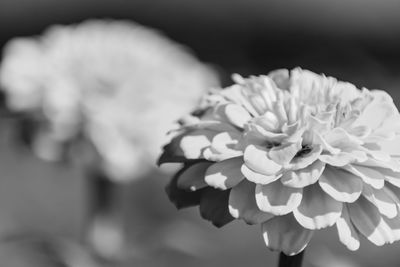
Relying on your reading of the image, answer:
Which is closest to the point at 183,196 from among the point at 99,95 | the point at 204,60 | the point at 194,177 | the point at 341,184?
the point at 194,177

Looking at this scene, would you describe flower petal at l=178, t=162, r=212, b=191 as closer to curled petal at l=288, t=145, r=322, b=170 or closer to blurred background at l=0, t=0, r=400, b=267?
curled petal at l=288, t=145, r=322, b=170

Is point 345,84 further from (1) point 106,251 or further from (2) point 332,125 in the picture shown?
(1) point 106,251

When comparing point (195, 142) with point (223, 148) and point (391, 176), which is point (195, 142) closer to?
point (223, 148)

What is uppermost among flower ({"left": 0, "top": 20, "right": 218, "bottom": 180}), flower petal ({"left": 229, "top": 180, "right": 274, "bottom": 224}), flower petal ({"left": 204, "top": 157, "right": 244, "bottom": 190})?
flower petal ({"left": 204, "top": 157, "right": 244, "bottom": 190})

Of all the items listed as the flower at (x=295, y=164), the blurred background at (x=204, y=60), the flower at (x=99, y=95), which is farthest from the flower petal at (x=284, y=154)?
the flower at (x=99, y=95)

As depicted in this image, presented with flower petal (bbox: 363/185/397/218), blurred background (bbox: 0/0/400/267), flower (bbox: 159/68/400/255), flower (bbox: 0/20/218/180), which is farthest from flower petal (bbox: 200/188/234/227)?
flower (bbox: 0/20/218/180)

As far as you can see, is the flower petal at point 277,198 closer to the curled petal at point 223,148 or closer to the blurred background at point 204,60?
the curled petal at point 223,148

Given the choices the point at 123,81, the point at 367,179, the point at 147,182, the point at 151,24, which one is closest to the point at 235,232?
the point at 147,182
